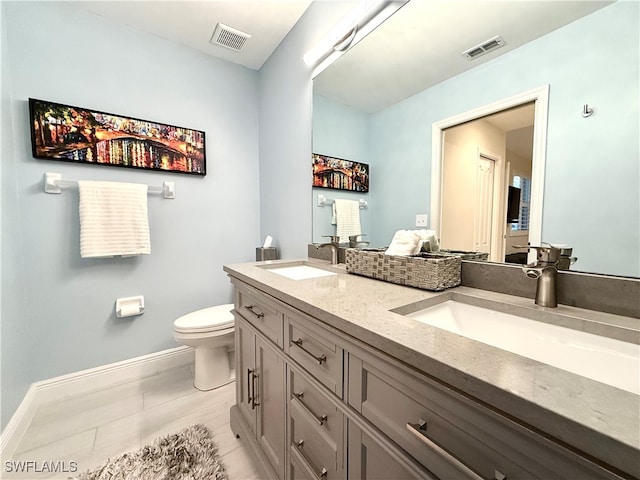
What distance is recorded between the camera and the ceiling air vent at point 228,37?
6.03ft

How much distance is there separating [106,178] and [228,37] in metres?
1.34

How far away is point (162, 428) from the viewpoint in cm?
142

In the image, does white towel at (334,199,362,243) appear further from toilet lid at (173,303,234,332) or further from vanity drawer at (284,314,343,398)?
toilet lid at (173,303,234,332)

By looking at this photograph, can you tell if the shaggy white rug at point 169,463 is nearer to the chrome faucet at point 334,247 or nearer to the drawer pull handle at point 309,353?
the drawer pull handle at point 309,353

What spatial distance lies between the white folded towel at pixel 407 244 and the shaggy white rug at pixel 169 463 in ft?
4.07

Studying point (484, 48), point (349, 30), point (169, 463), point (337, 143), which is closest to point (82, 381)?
point (169, 463)

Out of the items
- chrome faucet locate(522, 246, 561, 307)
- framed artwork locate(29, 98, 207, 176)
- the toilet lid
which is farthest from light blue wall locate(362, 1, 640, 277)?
framed artwork locate(29, 98, 207, 176)

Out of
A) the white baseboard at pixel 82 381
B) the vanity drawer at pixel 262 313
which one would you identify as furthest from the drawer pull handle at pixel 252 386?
the white baseboard at pixel 82 381

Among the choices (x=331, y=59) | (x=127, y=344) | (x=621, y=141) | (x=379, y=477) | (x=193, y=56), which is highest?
(x=193, y=56)

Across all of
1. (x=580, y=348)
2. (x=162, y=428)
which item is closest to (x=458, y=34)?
(x=580, y=348)

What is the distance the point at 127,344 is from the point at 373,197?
2.01 meters

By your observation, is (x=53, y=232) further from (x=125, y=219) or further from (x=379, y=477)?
(x=379, y=477)

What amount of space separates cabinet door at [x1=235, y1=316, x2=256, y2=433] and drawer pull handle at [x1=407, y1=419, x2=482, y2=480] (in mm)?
812

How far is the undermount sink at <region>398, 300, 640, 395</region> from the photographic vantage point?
1.72 feet
